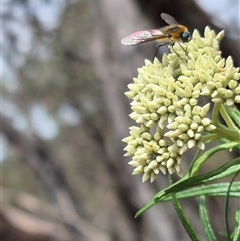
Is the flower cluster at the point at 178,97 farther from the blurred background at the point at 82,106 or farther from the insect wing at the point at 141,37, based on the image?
the blurred background at the point at 82,106

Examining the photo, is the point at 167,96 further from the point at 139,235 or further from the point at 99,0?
the point at 139,235

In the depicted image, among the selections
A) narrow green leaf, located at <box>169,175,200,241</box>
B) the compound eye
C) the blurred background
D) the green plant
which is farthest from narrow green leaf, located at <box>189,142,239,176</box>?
the blurred background

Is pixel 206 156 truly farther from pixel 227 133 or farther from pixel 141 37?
pixel 141 37

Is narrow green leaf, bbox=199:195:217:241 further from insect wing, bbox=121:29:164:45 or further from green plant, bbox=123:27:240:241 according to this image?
insect wing, bbox=121:29:164:45

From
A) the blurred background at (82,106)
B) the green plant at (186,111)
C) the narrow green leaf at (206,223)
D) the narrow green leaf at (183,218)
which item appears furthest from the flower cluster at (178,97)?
the blurred background at (82,106)

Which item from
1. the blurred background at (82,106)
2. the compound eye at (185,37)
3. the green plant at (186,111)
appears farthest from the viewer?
the blurred background at (82,106)

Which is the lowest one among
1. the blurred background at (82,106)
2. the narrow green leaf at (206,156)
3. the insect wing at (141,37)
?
the narrow green leaf at (206,156)

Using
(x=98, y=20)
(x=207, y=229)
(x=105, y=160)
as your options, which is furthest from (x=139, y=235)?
(x=207, y=229)

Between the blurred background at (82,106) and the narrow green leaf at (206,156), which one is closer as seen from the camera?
the narrow green leaf at (206,156)
